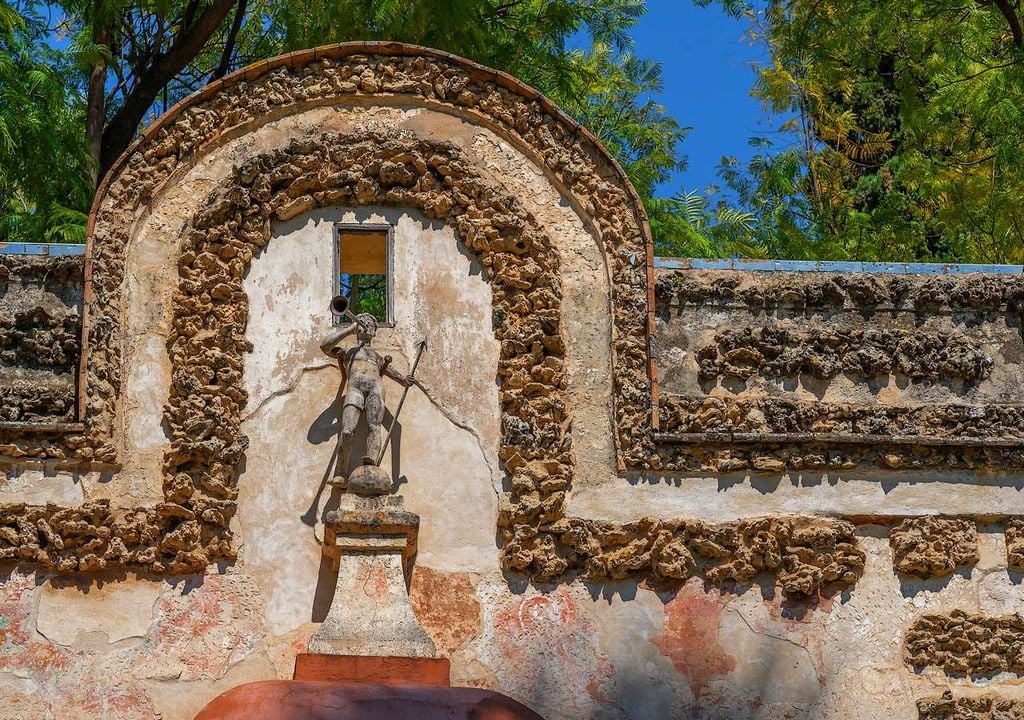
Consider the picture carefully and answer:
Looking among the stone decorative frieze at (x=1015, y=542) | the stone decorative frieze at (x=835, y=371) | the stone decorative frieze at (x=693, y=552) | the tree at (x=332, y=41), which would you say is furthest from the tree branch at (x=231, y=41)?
the stone decorative frieze at (x=1015, y=542)

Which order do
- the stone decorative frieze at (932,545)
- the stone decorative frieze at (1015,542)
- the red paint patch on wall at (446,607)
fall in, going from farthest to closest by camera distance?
1. the stone decorative frieze at (1015,542)
2. the stone decorative frieze at (932,545)
3. the red paint patch on wall at (446,607)

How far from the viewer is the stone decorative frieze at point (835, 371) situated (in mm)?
10953

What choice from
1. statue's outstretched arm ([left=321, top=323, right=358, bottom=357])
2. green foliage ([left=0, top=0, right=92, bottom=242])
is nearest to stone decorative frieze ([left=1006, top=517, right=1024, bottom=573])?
statue's outstretched arm ([left=321, top=323, right=358, bottom=357])

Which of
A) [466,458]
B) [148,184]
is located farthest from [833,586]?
[148,184]

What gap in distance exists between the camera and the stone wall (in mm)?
10695

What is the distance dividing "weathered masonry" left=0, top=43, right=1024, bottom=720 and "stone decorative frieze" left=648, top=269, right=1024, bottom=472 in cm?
2

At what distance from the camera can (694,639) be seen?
34.6 ft

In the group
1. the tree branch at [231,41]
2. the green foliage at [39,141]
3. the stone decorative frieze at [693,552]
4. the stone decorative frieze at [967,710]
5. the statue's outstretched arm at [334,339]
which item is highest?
the tree branch at [231,41]

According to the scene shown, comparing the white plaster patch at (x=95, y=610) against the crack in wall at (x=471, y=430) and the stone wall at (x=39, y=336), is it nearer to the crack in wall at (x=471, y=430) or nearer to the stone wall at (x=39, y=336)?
the stone wall at (x=39, y=336)

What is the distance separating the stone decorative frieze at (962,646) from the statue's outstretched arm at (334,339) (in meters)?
4.17

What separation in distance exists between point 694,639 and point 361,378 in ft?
9.05

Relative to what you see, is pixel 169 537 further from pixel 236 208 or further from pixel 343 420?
pixel 236 208

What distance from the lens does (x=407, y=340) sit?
11.2 metres

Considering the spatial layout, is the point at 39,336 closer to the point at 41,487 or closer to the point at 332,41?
the point at 41,487
